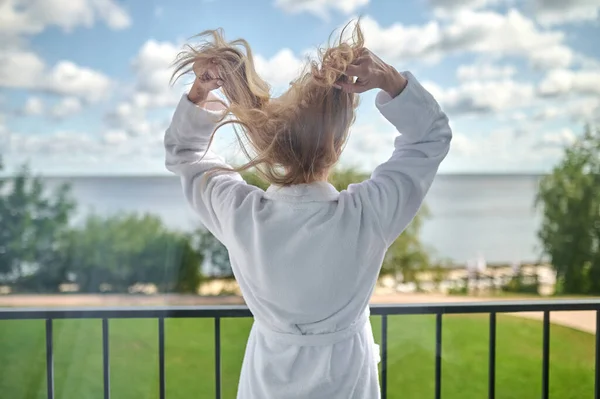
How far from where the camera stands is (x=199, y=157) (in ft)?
2.98

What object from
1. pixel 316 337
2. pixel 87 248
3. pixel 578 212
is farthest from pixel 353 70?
pixel 578 212

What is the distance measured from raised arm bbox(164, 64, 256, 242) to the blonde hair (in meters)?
0.03

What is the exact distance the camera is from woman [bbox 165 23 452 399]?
2.66 feet

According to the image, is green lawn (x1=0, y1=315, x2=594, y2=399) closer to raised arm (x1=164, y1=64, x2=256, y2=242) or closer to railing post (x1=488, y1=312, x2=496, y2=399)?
railing post (x1=488, y1=312, x2=496, y2=399)

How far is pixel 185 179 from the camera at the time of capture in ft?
2.94

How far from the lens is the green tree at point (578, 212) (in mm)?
3648

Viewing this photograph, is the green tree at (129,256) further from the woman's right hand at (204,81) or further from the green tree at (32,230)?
the woman's right hand at (204,81)

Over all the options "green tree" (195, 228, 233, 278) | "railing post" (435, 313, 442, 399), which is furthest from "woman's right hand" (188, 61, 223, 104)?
"green tree" (195, 228, 233, 278)

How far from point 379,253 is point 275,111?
0.26m

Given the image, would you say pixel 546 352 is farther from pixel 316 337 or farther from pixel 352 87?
pixel 352 87

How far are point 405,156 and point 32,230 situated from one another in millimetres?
1982

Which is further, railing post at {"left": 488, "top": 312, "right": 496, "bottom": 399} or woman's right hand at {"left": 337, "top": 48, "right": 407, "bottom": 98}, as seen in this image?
railing post at {"left": 488, "top": 312, "right": 496, "bottom": 399}

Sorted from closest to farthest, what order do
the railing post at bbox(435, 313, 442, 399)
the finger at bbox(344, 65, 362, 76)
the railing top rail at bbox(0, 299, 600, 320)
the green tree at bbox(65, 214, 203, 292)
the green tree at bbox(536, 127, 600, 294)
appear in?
1. the finger at bbox(344, 65, 362, 76)
2. the railing top rail at bbox(0, 299, 600, 320)
3. the railing post at bbox(435, 313, 442, 399)
4. the green tree at bbox(65, 214, 203, 292)
5. the green tree at bbox(536, 127, 600, 294)

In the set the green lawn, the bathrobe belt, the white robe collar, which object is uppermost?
the white robe collar
